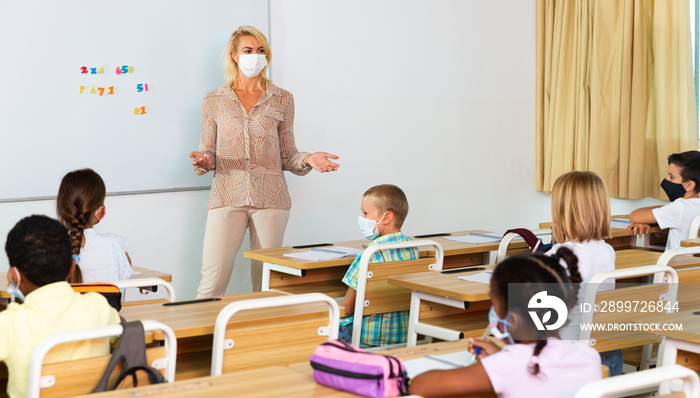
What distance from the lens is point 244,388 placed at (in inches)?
64.6

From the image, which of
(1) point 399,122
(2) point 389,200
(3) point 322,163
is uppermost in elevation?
(1) point 399,122

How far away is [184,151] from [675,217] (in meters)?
2.91

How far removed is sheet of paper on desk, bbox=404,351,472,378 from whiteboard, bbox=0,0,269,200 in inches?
126

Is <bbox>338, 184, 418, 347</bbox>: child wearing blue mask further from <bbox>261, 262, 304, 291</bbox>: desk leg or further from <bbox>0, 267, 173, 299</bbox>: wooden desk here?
<bbox>0, 267, 173, 299</bbox>: wooden desk

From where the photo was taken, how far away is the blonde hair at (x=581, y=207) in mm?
2836

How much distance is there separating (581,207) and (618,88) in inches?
129

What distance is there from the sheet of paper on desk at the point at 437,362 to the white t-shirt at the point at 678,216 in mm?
2572

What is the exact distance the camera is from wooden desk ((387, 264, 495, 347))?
2.66m

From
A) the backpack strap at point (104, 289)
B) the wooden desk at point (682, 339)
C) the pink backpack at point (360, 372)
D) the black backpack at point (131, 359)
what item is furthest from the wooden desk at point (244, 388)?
the wooden desk at point (682, 339)

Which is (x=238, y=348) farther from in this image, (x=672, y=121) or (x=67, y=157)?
(x=672, y=121)

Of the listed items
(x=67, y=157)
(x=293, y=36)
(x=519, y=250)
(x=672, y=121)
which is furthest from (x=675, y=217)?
(x=67, y=157)

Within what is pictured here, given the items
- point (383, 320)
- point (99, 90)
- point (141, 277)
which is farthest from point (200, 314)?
point (99, 90)

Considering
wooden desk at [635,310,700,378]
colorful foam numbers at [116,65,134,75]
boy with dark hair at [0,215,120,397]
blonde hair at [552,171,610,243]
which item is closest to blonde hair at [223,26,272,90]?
colorful foam numbers at [116,65,134,75]

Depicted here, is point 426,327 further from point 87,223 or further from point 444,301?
point 87,223
